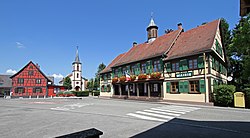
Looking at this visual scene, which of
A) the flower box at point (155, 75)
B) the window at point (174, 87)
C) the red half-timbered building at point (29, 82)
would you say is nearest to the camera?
the window at point (174, 87)

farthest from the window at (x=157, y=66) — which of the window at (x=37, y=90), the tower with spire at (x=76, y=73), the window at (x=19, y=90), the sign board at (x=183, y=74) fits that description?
the tower with spire at (x=76, y=73)

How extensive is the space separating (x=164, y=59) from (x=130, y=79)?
6.66 metres

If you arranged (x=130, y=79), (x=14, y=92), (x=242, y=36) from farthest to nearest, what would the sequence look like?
(x=14, y=92) → (x=130, y=79) → (x=242, y=36)

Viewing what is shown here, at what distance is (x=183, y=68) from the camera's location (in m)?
19.4

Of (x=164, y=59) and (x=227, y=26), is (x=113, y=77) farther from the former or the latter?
(x=227, y=26)

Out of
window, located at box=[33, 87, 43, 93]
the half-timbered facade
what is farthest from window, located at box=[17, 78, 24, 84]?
the half-timbered facade

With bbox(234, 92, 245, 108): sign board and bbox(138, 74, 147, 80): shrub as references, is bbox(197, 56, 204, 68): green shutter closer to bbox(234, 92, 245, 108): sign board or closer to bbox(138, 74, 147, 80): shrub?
bbox(234, 92, 245, 108): sign board

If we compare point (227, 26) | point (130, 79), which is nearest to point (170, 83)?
point (130, 79)

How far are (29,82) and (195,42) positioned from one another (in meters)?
43.2

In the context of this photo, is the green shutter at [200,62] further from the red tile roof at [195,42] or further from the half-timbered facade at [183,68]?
the red tile roof at [195,42]

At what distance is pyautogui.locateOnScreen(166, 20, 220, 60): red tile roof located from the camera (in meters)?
18.5

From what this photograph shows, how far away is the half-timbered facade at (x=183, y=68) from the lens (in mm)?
17688

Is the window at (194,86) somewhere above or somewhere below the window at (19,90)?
above

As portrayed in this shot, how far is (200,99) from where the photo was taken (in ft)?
57.7
